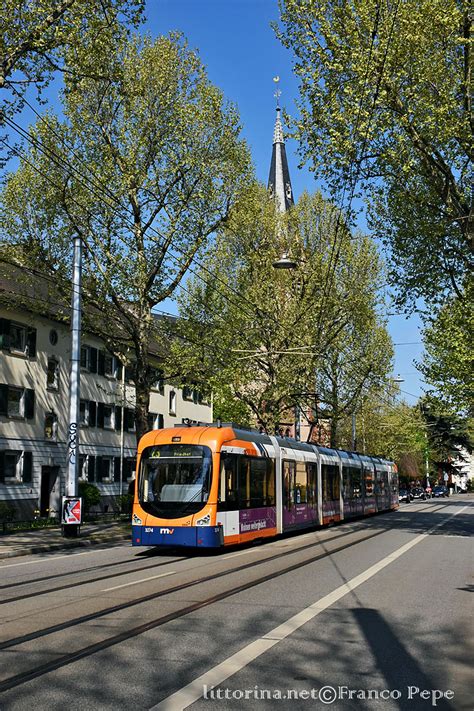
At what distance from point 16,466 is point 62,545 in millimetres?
15518

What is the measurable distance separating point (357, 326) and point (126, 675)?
36.9 metres

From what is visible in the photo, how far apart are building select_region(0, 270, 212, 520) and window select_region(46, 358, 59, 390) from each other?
50 mm

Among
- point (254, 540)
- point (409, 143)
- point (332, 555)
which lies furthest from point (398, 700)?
point (409, 143)

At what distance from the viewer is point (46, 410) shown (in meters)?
38.7

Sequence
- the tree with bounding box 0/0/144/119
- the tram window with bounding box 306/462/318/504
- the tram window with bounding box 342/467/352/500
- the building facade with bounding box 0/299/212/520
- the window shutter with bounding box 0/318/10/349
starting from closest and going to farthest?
1. the tree with bounding box 0/0/144/119
2. the tram window with bounding box 306/462/318/504
3. the tram window with bounding box 342/467/352/500
4. the window shutter with bounding box 0/318/10/349
5. the building facade with bounding box 0/299/212/520

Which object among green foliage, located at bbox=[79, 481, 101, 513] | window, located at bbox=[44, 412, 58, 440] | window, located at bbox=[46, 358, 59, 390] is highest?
window, located at bbox=[46, 358, 59, 390]

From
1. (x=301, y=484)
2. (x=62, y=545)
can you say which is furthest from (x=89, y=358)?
→ (x=62, y=545)

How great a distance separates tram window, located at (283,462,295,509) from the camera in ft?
74.5

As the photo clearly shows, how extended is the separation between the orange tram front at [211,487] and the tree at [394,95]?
25.7ft

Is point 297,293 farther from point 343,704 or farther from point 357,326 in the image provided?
point 343,704

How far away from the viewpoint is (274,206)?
38844mm

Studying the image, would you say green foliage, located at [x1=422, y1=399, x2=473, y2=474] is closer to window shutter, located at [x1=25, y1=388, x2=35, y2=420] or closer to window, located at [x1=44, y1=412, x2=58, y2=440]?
window, located at [x1=44, y1=412, x2=58, y2=440]

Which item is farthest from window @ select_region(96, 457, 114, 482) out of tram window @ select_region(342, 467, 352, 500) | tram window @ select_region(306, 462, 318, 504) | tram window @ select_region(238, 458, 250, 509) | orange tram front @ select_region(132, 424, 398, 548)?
tram window @ select_region(238, 458, 250, 509)

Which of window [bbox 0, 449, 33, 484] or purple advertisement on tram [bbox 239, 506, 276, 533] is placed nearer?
purple advertisement on tram [bbox 239, 506, 276, 533]
